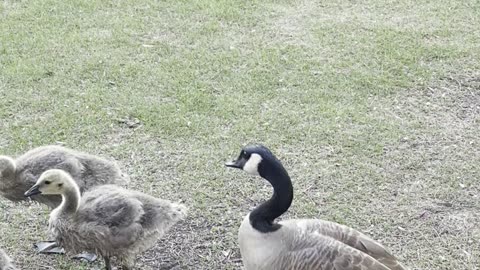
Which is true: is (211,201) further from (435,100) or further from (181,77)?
(435,100)

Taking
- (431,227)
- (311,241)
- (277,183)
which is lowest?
(431,227)

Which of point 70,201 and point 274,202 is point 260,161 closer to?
point 274,202

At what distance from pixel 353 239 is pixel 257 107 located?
8.53 feet

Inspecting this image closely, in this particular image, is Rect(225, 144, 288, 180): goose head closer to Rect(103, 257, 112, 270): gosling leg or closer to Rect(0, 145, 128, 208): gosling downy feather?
Rect(103, 257, 112, 270): gosling leg

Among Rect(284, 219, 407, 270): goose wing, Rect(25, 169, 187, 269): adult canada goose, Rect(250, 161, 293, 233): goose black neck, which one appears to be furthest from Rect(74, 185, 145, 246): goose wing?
Rect(284, 219, 407, 270): goose wing

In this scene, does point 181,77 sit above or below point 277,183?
below

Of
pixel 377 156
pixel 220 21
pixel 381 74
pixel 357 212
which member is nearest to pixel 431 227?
pixel 357 212

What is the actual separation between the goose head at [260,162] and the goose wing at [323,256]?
417 millimetres

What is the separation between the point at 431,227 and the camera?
468 cm

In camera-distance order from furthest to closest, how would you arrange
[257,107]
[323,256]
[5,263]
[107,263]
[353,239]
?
[257,107], [107,263], [5,263], [353,239], [323,256]

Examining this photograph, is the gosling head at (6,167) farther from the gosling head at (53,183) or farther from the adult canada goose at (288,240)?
the adult canada goose at (288,240)

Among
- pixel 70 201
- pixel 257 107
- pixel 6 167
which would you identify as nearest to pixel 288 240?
pixel 70 201

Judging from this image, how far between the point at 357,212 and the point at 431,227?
0.54 m

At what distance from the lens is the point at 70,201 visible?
4051 millimetres
